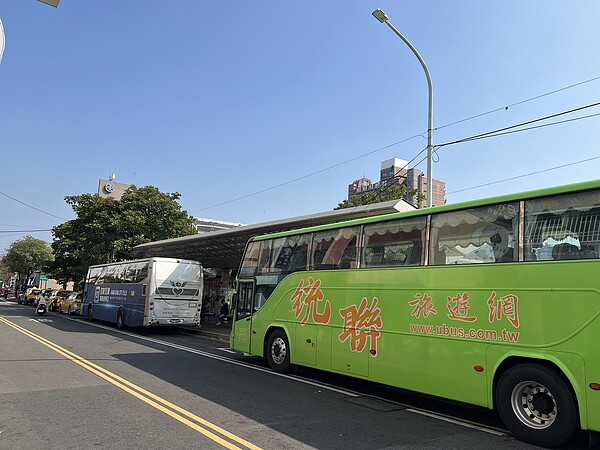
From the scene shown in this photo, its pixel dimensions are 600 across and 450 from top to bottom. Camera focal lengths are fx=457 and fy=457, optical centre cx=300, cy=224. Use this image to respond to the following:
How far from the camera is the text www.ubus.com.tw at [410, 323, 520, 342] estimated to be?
630 cm

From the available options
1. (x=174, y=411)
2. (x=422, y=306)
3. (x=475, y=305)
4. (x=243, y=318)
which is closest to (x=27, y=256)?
(x=243, y=318)

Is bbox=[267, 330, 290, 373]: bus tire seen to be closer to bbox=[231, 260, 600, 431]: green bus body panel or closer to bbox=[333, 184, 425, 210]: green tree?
bbox=[231, 260, 600, 431]: green bus body panel

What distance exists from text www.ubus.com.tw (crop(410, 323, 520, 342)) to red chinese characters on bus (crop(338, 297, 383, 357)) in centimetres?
87

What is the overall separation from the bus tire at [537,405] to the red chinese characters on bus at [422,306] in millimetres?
1478

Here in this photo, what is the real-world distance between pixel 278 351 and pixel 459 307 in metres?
5.23

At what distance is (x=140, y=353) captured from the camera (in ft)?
42.4

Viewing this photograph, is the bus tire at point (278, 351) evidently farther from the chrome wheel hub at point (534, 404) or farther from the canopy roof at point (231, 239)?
the chrome wheel hub at point (534, 404)

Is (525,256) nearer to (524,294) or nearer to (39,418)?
(524,294)

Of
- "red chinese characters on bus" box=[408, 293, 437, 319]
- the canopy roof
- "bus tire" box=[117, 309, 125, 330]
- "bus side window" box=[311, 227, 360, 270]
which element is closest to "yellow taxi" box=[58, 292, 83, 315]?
the canopy roof

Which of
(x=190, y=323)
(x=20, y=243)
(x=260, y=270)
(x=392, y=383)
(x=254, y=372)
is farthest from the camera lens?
(x=20, y=243)

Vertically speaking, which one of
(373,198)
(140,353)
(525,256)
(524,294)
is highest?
(373,198)

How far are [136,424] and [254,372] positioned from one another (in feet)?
15.6

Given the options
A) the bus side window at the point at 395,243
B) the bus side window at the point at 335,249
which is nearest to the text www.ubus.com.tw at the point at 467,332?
the bus side window at the point at 395,243

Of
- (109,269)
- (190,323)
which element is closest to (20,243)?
(109,269)
